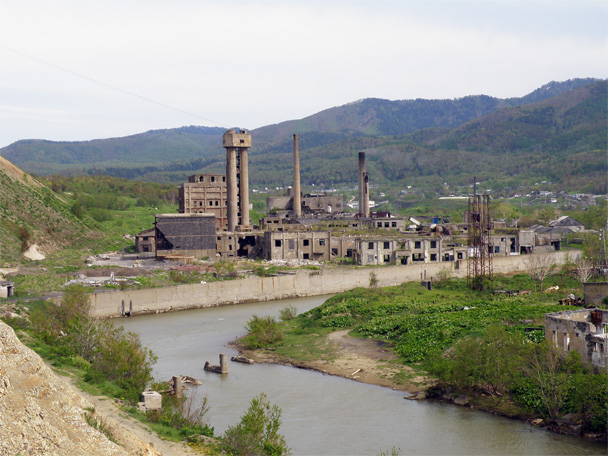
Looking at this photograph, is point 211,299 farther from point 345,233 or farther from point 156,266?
point 345,233

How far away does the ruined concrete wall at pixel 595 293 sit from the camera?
3981 centimetres

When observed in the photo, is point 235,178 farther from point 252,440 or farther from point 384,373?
point 252,440

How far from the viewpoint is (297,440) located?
87.6ft

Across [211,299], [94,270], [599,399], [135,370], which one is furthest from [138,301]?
[599,399]

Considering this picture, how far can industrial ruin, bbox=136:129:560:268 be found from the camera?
73.6 metres

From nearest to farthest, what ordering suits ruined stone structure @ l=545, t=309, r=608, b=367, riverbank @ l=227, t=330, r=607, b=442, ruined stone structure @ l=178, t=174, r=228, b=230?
riverbank @ l=227, t=330, r=607, b=442, ruined stone structure @ l=545, t=309, r=608, b=367, ruined stone structure @ l=178, t=174, r=228, b=230

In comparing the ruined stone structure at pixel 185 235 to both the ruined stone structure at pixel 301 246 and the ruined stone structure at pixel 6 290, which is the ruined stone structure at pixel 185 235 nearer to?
the ruined stone structure at pixel 301 246

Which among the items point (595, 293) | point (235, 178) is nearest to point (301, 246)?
point (235, 178)

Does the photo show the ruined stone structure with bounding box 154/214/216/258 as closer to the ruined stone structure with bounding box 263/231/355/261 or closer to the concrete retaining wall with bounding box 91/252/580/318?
the ruined stone structure with bounding box 263/231/355/261

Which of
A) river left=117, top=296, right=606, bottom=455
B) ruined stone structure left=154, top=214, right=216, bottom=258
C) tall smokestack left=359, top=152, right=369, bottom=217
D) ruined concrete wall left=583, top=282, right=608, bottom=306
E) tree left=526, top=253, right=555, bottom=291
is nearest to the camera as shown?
river left=117, top=296, right=606, bottom=455

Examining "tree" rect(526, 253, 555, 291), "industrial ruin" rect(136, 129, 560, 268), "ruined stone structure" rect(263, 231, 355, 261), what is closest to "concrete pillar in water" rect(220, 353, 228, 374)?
"industrial ruin" rect(136, 129, 560, 268)

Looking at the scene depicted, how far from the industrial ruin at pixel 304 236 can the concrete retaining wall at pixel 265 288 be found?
A: 3.08 meters

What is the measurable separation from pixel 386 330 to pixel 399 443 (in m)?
15.3

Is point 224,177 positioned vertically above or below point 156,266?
above
